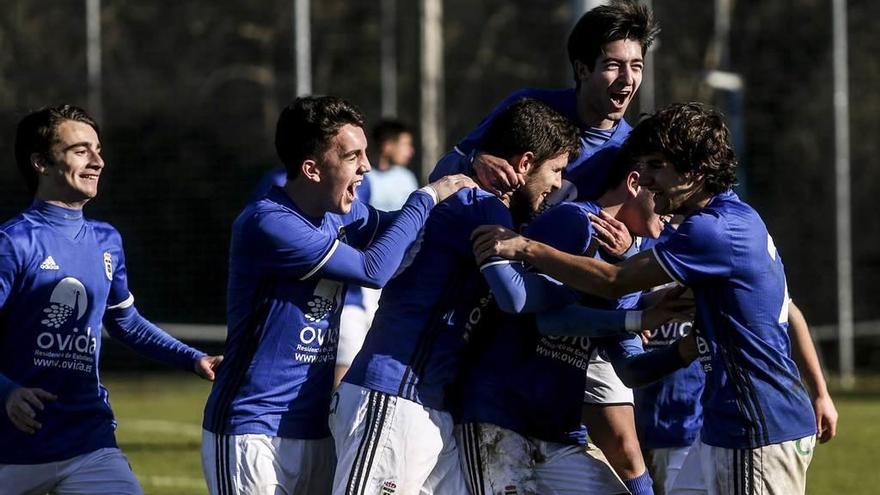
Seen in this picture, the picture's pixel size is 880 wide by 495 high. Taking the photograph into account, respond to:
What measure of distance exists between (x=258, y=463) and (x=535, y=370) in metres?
0.94

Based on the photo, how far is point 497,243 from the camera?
483 centimetres

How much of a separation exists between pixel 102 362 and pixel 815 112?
27.0 ft

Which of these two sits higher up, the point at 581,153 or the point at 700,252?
the point at 581,153

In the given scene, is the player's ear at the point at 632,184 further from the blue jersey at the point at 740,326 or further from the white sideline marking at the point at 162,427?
the white sideline marking at the point at 162,427

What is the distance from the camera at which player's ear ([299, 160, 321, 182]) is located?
16.9 ft

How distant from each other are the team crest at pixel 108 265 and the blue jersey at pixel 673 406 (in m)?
2.03

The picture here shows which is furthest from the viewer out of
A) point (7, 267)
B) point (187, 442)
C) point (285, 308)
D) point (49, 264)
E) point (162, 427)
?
point (162, 427)

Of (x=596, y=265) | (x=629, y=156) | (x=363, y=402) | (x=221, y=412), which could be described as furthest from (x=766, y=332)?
(x=221, y=412)

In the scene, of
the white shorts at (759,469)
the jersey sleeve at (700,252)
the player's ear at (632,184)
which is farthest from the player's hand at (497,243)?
the white shorts at (759,469)

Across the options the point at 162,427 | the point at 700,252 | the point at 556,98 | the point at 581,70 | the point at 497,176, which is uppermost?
the point at 581,70

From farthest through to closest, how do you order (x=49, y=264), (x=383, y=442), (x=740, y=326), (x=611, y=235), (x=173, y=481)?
(x=173, y=481) → (x=49, y=264) → (x=611, y=235) → (x=383, y=442) → (x=740, y=326)

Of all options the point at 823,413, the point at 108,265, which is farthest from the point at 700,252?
the point at 108,265

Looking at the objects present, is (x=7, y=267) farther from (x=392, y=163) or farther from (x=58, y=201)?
(x=392, y=163)

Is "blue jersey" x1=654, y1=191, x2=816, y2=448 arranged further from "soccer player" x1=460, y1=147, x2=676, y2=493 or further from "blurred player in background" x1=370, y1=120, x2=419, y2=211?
"blurred player in background" x1=370, y1=120, x2=419, y2=211
